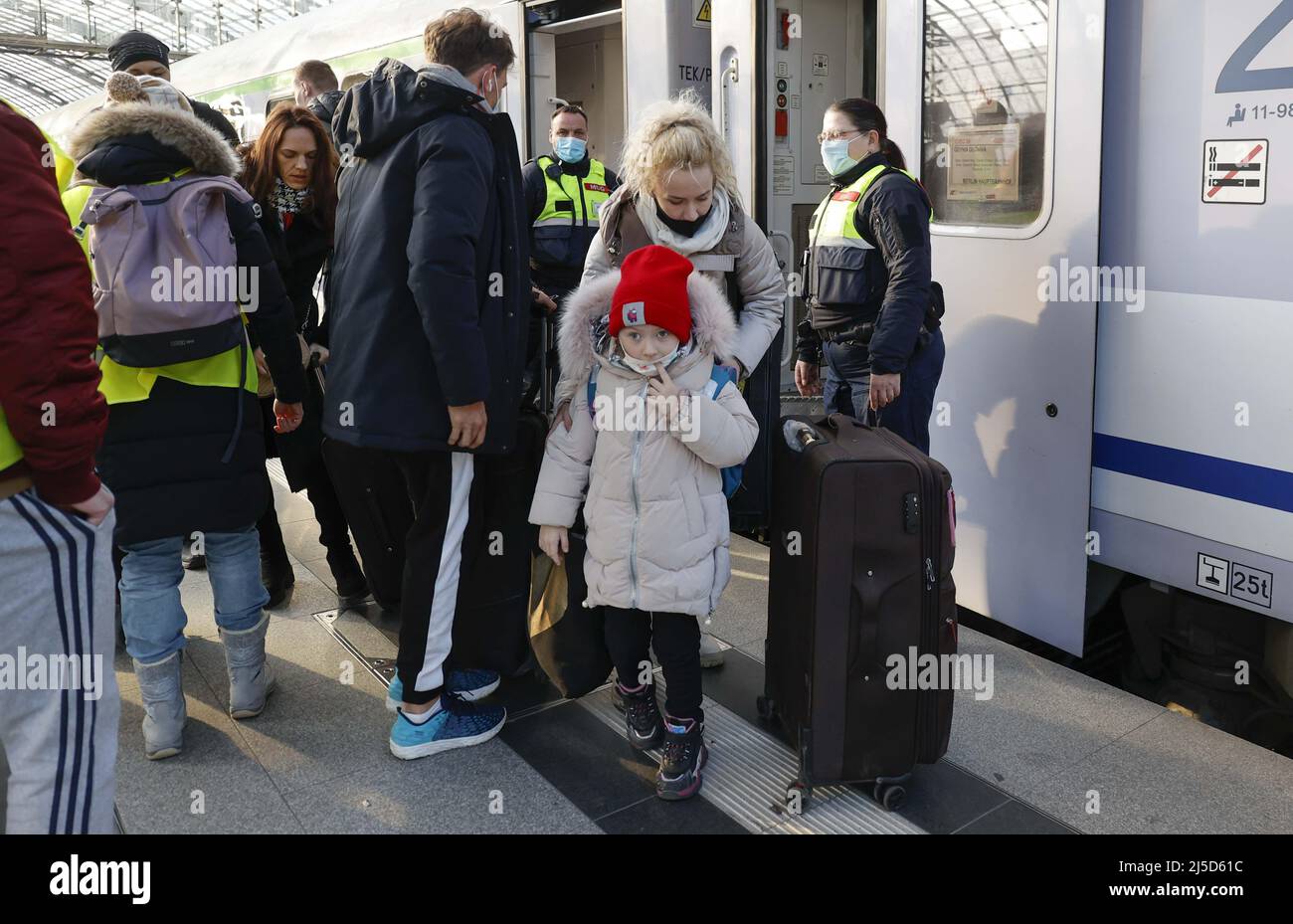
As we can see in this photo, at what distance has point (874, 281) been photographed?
3.74 meters

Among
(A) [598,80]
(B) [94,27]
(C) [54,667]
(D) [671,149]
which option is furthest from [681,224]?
(B) [94,27]

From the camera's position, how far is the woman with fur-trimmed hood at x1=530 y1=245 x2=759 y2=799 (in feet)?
8.65

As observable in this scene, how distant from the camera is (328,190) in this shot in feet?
12.6

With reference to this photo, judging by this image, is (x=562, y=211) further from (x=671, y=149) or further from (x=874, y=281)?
(x=671, y=149)

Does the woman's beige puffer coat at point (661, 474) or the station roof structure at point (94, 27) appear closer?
the woman's beige puffer coat at point (661, 474)

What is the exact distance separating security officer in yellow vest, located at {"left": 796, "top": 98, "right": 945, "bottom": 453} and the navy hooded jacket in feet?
4.18

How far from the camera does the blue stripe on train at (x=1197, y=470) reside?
2900 mm

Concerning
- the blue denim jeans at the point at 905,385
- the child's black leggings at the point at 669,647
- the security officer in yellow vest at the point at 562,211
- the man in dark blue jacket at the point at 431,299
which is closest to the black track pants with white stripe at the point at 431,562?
the man in dark blue jacket at the point at 431,299

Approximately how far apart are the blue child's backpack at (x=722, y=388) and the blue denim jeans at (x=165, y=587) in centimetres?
112

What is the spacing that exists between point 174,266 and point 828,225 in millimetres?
2127

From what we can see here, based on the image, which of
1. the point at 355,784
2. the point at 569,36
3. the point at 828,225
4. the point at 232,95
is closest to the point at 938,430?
the point at 828,225

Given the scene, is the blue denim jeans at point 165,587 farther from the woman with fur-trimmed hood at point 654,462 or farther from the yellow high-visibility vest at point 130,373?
the woman with fur-trimmed hood at point 654,462

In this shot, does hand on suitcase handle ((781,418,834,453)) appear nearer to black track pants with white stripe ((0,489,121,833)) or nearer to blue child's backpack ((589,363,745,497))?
blue child's backpack ((589,363,745,497))

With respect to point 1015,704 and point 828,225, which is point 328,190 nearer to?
point 828,225
